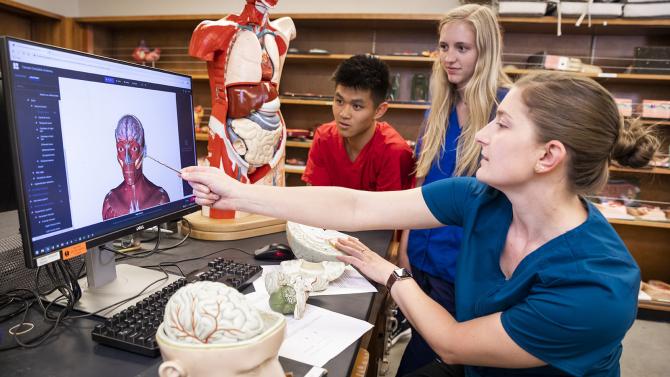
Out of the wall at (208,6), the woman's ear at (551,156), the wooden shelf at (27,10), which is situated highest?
the wall at (208,6)

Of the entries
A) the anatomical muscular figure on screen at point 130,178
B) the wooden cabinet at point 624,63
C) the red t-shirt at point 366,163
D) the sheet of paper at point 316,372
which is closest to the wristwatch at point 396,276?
the sheet of paper at point 316,372

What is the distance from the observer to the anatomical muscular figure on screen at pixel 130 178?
2.86 ft

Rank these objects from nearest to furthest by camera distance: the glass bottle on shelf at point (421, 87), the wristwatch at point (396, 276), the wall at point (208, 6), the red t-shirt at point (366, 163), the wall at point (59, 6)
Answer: the wristwatch at point (396, 276), the red t-shirt at point (366, 163), the glass bottle on shelf at point (421, 87), the wall at point (208, 6), the wall at point (59, 6)

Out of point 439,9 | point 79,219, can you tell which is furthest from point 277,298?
point 439,9

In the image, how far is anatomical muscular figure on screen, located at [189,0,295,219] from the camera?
1528 millimetres

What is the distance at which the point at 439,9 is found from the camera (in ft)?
11.6

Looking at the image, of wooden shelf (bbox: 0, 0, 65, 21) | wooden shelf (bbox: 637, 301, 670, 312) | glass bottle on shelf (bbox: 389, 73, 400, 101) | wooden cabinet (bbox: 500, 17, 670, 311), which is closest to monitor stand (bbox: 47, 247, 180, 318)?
glass bottle on shelf (bbox: 389, 73, 400, 101)

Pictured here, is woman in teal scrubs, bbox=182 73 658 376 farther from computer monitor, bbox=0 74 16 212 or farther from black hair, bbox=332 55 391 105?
black hair, bbox=332 55 391 105

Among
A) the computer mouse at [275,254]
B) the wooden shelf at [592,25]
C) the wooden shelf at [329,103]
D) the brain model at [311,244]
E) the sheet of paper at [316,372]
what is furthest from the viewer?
the wooden shelf at [329,103]

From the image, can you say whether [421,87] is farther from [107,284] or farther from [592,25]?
[107,284]

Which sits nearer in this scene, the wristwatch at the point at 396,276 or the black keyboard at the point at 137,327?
the black keyboard at the point at 137,327

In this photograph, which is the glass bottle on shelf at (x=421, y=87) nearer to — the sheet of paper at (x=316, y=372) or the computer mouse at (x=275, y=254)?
the computer mouse at (x=275, y=254)

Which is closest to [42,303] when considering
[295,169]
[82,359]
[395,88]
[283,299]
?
[82,359]

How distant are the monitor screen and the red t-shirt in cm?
113
